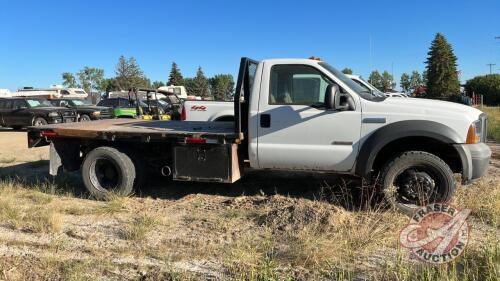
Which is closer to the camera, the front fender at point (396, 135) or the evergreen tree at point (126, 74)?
the front fender at point (396, 135)

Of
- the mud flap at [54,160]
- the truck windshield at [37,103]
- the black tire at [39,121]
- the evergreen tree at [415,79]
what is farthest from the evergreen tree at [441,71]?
the mud flap at [54,160]

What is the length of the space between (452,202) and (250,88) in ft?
9.68

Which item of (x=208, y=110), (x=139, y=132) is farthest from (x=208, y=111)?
(x=139, y=132)

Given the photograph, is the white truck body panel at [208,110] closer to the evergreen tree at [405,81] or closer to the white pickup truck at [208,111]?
the white pickup truck at [208,111]

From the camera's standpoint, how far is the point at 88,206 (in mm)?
6645

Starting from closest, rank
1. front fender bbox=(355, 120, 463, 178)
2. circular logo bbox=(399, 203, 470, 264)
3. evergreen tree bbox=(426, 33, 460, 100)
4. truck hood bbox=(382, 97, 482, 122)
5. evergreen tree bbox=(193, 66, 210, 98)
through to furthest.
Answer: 1. circular logo bbox=(399, 203, 470, 264)
2. front fender bbox=(355, 120, 463, 178)
3. truck hood bbox=(382, 97, 482, 122)
4. evergreen tree bbox=(426, 33, 460, 100)
5. evergreen tree bbox=(193, 66, 210, 98)

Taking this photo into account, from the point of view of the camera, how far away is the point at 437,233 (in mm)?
4773

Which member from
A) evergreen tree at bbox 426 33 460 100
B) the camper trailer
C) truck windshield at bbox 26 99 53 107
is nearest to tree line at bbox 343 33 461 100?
evergreen tree at bbox 426 33 460 100

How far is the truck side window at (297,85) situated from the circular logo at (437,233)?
73.2 inches

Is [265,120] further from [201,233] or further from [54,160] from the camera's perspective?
[54,160]

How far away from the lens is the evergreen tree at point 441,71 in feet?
222

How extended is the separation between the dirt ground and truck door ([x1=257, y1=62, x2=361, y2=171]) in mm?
602

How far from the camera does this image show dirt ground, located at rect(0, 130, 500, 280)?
4.21m

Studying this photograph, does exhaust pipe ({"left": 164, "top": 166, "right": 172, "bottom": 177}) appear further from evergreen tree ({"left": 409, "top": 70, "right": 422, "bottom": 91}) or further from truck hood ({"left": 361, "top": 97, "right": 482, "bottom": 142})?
evergreen tree ({"left": 409, "top": 70, "right": 422, "bottom": 91})
